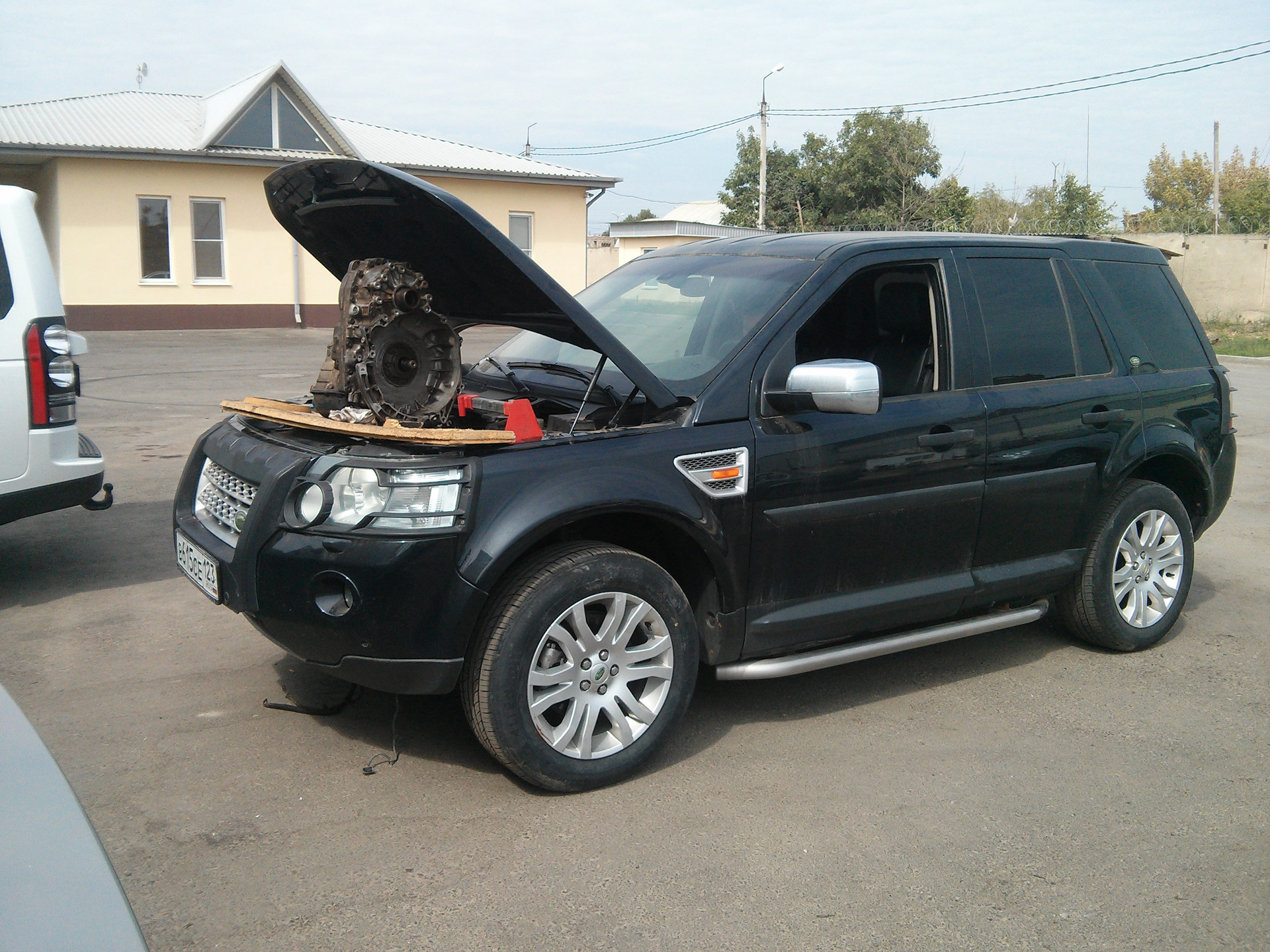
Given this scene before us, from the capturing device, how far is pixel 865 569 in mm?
4207

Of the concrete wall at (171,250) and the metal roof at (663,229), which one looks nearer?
the concrete wall at (171,250)

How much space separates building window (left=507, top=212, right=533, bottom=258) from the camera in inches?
1150

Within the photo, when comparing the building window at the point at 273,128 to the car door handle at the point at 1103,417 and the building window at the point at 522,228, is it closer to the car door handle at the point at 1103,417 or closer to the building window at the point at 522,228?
the building window at the point at 522,228

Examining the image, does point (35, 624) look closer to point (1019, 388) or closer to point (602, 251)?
point (1019, 388)

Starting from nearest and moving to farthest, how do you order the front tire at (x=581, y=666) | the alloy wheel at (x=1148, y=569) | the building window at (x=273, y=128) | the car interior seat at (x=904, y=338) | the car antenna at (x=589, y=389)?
the front tire at (x=581, y=666)
the car antenna at (x=589, y=389)
the car interior seat at (x=904, y=338)
the alloy wheel at (x=1148, y=569)
the building window at (x=273, y=128)

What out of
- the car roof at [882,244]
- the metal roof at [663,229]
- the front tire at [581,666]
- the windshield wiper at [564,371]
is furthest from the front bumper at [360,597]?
the metal roof at [663,229]

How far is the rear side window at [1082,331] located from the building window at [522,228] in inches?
984

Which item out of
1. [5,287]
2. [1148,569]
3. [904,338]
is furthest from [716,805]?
[5,287]

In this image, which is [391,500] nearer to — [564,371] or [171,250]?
[564,371]

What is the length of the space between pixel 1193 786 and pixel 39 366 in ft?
17.6

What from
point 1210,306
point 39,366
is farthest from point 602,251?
point 39,366

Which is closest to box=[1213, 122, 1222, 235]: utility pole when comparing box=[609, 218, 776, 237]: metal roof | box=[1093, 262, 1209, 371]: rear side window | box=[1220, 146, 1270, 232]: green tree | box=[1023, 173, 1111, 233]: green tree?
box=[1220, 146, 1270, 232]: green tree

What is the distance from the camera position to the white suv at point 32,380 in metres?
5.37

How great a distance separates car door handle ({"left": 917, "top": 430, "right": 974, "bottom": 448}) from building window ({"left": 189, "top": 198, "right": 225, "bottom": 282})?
2359cm
